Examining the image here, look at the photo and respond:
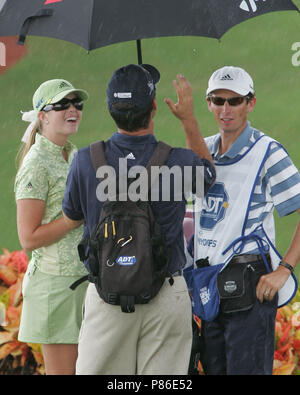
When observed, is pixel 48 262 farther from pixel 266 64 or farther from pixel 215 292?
pixel 266 64

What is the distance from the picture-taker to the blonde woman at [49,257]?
3.65 metres

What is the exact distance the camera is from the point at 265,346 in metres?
3.60

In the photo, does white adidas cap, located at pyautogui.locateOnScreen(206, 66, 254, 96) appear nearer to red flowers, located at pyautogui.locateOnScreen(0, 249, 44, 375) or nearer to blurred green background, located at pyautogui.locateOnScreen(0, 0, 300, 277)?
red flowers, located at pyautogui.locateOnScreen(0, 249, 44, 375)

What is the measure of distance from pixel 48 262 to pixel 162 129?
280 inches

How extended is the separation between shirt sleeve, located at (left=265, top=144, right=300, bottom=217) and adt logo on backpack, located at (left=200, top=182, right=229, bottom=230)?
0.24m

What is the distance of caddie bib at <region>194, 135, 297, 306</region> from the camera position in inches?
140

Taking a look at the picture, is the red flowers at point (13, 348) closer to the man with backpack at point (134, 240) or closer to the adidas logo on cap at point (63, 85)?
the adidas logo on cap at point (63, 85)

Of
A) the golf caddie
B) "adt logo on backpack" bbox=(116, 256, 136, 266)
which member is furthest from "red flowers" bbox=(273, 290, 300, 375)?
"adt logo on backpack" bbox=(116, 256, 136, 266)

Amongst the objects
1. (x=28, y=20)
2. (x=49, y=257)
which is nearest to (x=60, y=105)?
(x=28, y=20)

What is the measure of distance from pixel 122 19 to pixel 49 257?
1.28 meters

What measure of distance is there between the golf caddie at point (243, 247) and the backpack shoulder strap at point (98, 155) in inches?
30.6

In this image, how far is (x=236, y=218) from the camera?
3.56 meters

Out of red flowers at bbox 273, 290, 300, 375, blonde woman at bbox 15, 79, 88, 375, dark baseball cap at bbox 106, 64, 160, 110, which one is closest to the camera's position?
dark baseball cap at bbox 106, 64, 160, 110

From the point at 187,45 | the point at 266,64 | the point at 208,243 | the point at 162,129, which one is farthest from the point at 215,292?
the point at 187,45
